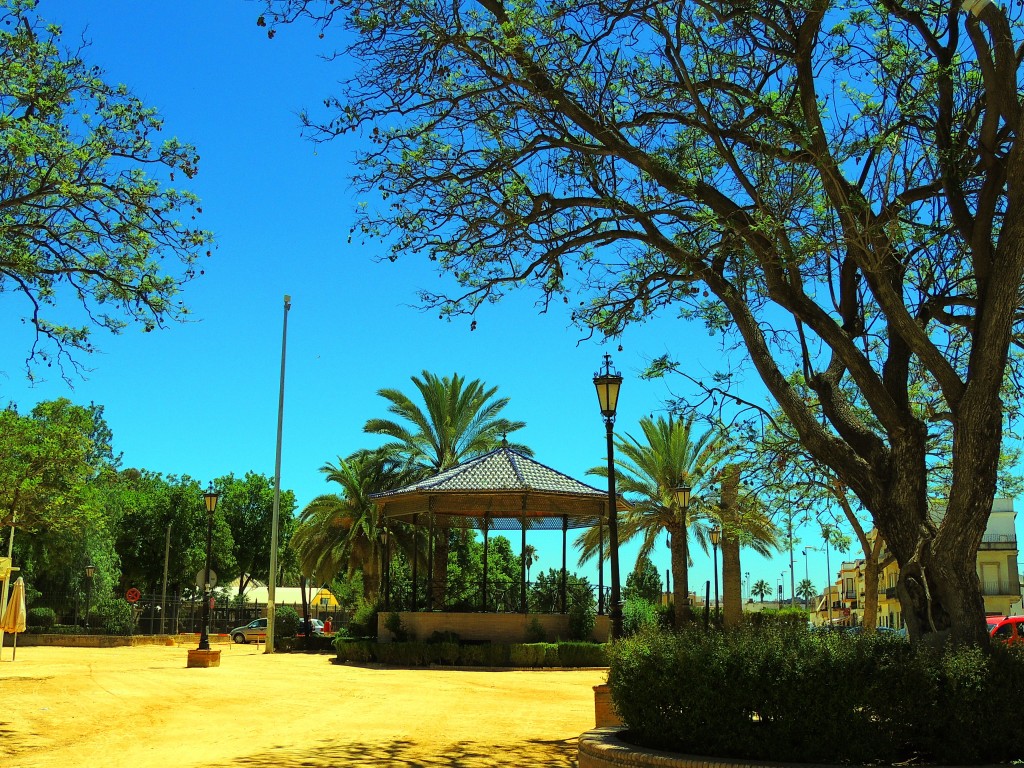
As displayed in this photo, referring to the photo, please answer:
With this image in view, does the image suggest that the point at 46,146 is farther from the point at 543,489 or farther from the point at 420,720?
the point at 543,489

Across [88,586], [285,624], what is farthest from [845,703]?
[88,586]

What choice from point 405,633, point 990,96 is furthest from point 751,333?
point 405,633

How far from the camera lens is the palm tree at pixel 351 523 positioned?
3778 centimetres

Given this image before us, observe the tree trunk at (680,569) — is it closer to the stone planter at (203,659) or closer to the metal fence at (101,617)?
the stone planter at (203,659)

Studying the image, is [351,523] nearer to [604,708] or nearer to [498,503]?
[498,503]

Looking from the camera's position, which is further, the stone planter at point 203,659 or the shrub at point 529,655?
the shrub at point 529,655

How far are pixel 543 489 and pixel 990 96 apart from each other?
62.9ft

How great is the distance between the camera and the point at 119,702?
14672 millimetres

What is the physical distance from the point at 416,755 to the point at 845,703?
4.76 m

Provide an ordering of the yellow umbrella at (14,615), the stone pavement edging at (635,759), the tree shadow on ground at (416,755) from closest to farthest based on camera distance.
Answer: the stone pavement edging at (635,759) < the tree shadow on ground at (416,755) < the yellow umbrella at (14,615)

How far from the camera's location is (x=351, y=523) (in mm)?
39312

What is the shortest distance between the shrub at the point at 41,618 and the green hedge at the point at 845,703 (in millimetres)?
41253

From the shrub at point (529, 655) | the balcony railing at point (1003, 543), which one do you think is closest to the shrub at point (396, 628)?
the shrub at point (529, 655)

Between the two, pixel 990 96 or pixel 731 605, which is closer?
pixel 990 96
